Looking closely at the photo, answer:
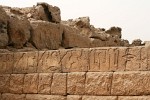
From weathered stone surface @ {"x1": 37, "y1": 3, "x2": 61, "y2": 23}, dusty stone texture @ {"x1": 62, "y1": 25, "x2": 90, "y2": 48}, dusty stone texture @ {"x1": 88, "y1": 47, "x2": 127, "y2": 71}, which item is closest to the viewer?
dusty stone texture @ {"x1": 88, "y1": 47, "x2": 127, "y2": 71}

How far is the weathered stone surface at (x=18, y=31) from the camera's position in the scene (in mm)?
8984

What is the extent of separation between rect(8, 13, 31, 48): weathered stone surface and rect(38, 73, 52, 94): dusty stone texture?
2307mm

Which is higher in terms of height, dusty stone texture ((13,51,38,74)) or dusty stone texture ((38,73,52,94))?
dusty stone texture ((13,51,38,74))

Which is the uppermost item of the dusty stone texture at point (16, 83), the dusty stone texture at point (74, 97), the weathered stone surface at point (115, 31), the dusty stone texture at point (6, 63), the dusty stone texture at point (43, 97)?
the weathered stone surface at point (115, 31)

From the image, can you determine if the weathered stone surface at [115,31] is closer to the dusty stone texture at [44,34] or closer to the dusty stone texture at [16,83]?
the dusty stone texture at [44,34]

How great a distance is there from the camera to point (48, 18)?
11.0 metres

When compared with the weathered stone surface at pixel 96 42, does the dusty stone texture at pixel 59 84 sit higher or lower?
lower

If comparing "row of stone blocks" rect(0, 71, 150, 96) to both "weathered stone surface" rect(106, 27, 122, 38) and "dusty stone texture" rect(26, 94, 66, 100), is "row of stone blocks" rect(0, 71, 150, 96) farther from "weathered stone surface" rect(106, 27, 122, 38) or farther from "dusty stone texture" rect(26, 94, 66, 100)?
"weathered stone surface" rect(106, 27, 122, 38)

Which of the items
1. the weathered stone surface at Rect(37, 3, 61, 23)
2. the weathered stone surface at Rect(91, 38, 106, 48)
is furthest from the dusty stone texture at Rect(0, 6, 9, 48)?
the weathered stone surface at Rect(91, 38, 106, 48)

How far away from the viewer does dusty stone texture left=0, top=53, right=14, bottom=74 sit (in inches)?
303

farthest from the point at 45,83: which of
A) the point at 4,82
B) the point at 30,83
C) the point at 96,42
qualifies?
the point at 96,42

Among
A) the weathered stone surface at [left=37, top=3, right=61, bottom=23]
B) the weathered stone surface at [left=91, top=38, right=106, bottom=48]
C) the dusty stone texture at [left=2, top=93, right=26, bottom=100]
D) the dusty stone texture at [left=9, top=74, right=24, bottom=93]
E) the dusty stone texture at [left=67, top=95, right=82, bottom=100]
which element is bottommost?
the dusty stone texture at [left=2, top=93, right=26, bottom=100]

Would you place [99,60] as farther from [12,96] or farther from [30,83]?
[12,96]

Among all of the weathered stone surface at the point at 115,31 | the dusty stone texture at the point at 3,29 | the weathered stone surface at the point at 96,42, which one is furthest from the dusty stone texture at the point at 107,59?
the weathered stone surface at the point at 115,31
